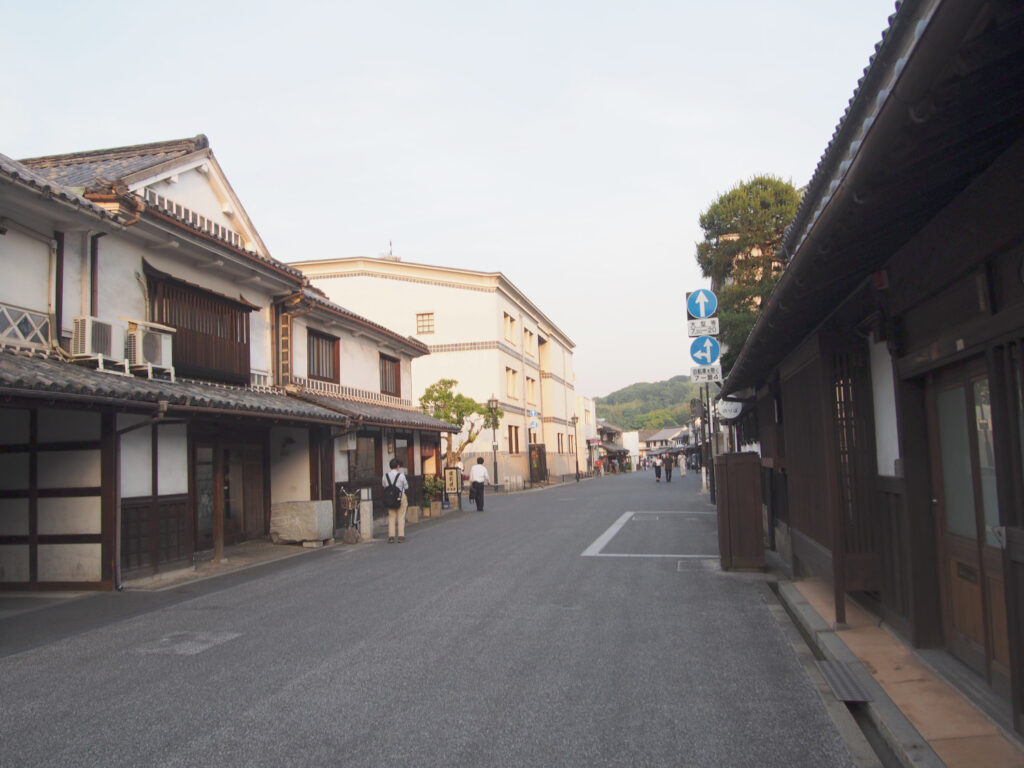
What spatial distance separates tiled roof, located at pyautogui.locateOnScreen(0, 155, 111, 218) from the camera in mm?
8852

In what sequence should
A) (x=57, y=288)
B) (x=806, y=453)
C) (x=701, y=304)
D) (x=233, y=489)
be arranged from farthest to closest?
(x=233, y=489), (x=701, y=304), (x=57, y=288), (x=806, y=453)

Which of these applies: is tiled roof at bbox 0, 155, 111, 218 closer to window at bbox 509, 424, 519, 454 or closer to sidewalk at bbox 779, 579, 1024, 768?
sidewalk at bbox 779, 579, 1024, 768

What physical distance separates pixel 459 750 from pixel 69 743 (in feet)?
7.82

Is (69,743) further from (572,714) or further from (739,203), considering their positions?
(739,203)

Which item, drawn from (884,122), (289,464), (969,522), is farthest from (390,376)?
(884,122)

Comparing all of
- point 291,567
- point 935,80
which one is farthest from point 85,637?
point 935,80

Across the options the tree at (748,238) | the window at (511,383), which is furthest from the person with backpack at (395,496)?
the window at (511,383)

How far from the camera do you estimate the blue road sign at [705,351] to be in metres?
13.8

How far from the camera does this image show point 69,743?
448 centimetres

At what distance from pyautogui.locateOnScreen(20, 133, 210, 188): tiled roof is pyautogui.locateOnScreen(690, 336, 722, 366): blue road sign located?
10.4 metres

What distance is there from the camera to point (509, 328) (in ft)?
150

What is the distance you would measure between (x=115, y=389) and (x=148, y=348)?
9.05 ft

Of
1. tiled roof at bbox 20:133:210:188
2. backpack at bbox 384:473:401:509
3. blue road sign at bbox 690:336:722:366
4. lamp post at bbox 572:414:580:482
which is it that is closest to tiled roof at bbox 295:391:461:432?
backpack at bbox 384:473:401:509

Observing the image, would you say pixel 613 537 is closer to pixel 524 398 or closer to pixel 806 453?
pixel 806 453
